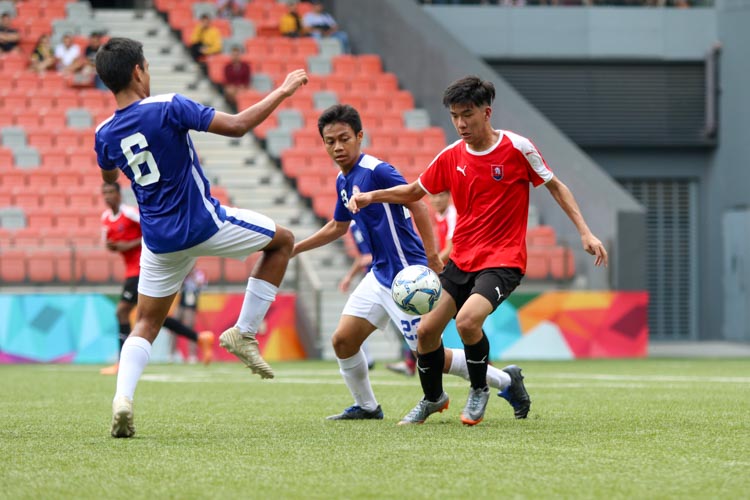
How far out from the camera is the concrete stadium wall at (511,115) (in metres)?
19.3

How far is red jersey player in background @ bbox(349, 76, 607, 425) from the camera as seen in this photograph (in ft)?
23.4

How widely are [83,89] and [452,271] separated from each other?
687 inches

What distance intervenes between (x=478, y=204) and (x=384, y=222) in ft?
2.28

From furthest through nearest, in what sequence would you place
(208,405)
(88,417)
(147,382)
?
(147,382)
(208,405)
(88,417)

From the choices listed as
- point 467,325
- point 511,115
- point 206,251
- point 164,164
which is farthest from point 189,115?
point 511,115

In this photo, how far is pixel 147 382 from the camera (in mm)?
12445

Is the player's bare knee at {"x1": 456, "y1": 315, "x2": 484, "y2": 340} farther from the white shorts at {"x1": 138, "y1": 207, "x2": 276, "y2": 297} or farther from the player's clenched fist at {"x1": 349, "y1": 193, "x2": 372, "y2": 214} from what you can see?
the white shorts at {"x1": 138, "y1": 207, "x2": 276, "y2": 297}

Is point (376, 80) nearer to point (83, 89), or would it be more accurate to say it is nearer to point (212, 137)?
point (212, 137)

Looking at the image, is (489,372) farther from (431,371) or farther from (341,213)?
(341,213)

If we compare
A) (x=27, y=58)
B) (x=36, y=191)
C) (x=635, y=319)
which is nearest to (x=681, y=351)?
(x=635, y=319)

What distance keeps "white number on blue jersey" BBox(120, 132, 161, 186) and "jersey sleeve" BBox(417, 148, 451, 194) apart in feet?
5.62

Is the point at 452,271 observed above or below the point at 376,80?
below

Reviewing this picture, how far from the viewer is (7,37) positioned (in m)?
24.0

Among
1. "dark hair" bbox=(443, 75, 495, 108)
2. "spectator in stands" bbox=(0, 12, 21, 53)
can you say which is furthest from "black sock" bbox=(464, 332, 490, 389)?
"spectator in stands" bbox=(0, 12, 21, 53)
